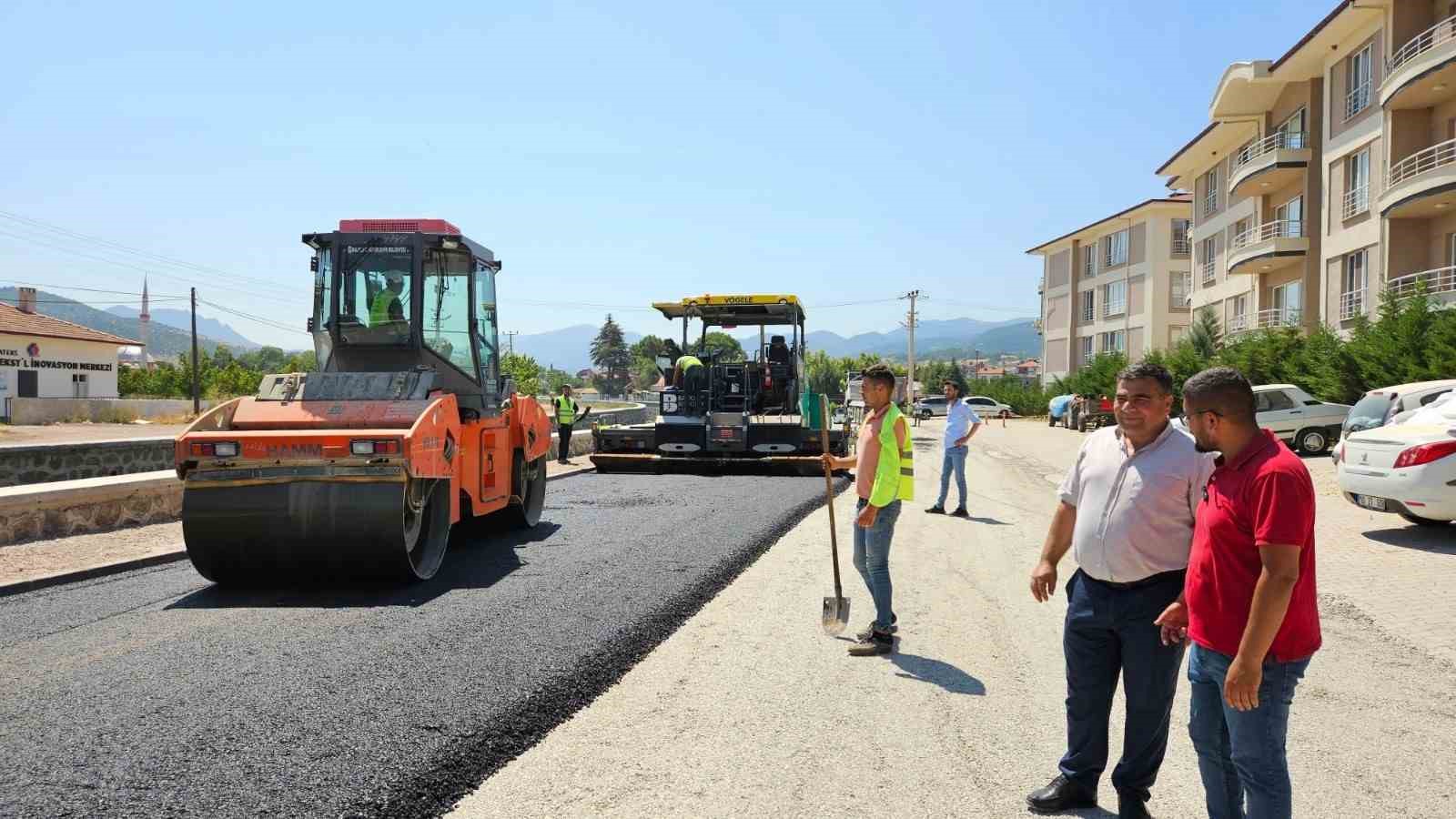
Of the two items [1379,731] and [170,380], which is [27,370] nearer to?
[170,380]

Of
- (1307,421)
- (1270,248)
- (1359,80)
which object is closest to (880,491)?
(1307,421)

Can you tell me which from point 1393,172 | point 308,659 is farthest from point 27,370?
point 1393,172

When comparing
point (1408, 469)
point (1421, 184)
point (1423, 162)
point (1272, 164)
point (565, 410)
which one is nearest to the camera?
point (1408, 469)

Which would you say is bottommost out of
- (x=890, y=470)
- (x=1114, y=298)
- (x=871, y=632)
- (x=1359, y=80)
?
(x=871, y=632)

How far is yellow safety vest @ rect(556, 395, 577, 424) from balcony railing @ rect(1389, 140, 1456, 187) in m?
19.4

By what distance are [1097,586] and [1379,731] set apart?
2.10m

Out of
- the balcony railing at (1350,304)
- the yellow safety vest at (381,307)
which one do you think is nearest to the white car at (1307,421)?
the balcony railing at (1350,304)

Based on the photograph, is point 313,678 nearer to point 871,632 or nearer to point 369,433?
point 369,433

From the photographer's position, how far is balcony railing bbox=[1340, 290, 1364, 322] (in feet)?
87.8

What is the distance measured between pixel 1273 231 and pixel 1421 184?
1023 centimetres

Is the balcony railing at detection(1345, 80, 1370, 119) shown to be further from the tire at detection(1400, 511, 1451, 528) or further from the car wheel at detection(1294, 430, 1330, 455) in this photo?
the tire at detection(1400, 511, 1451, 528)

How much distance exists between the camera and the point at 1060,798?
3824 millimetres

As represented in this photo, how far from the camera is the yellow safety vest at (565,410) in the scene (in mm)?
20969

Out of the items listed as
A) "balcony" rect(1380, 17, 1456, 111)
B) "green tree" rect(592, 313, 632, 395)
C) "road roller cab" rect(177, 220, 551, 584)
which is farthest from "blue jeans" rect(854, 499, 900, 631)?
"green tree" rect(592, 313, 632, 395)
